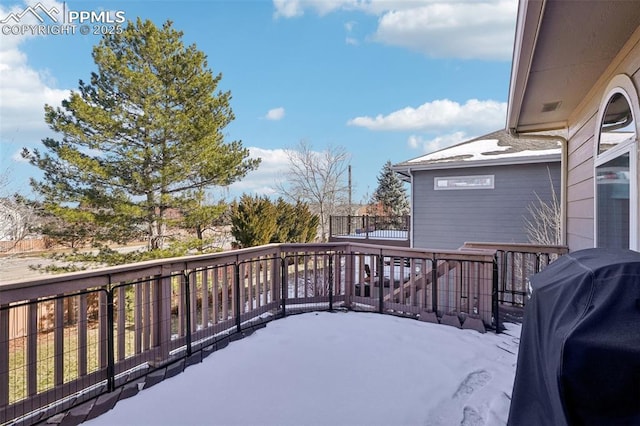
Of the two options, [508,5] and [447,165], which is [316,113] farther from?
[508,5]

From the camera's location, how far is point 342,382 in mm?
2529

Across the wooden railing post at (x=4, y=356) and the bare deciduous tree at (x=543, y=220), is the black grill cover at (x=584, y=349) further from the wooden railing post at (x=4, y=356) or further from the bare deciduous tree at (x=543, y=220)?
the bare deciduous tree at (x=543, y=220)

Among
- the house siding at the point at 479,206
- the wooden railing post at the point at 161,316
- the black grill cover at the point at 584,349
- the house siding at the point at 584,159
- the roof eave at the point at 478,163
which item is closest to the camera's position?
the black grill cover at the point at 584,349

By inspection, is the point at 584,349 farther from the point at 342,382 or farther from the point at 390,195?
the point at 390,195

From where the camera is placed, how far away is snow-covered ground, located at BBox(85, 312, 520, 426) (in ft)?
6.98

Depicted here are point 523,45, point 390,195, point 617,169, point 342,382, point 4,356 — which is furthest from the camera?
point 390,195

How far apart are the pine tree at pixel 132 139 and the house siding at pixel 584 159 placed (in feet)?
25.6

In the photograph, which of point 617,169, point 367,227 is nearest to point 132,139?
point 367,227

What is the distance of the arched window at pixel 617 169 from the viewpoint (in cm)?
236

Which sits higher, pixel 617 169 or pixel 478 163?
pixel 478 163

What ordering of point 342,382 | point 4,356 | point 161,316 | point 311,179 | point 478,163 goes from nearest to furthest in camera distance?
point 4,356 < point 342,382 < point 161,316 < point 478,163 < point 311,179

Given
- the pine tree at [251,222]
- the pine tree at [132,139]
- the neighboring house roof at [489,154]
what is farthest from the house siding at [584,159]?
the pine tree at [132,139]

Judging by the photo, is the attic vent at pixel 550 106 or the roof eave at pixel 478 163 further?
the roof eave at pixel 478 163

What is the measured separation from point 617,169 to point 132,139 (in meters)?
9.53
